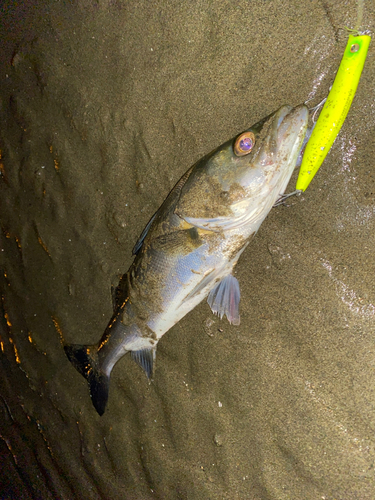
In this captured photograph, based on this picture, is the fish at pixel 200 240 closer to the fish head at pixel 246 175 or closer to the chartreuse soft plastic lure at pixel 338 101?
the fish head at pixel 246 175

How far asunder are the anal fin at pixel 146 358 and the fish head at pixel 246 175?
138 cm

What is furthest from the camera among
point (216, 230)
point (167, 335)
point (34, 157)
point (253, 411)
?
point (34, 157)

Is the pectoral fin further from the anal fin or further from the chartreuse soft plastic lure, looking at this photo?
the chartreuse soft plastic lure

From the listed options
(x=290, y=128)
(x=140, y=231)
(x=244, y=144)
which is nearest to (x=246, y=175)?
(x=244, y=144)

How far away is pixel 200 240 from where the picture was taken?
92.0 inches

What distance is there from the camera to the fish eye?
208 centimetres

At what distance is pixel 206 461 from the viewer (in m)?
2.81

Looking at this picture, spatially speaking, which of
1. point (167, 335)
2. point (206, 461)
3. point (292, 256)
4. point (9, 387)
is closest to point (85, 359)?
point (167, 335)

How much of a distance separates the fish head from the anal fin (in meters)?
1.38

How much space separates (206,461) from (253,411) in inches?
26.9

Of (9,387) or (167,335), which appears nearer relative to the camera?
(167,335)

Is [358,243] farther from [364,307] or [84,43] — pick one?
[84,43]

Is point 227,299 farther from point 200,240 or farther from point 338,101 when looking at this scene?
point 338,101

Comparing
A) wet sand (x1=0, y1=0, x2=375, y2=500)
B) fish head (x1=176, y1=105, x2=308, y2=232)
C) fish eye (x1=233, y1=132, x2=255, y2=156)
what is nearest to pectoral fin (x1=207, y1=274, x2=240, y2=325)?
wet sand (x1=0, y1=0, x2=375, y2=500)
